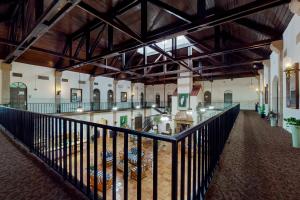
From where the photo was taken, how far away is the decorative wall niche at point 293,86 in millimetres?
4281

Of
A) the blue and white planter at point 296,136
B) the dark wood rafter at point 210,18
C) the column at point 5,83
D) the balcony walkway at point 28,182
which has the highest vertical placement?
the dark wood rafter at point 210,18

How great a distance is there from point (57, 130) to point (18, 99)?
10.3 m

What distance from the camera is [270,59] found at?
8.27 m

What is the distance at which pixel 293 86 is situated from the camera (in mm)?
4531

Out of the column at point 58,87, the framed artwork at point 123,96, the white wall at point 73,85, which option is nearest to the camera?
the column at point 58,87

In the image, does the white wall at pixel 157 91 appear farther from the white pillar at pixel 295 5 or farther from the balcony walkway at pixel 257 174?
the balcony walkway at pixel 257 174

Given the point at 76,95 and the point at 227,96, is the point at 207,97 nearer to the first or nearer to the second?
the point at 227,96

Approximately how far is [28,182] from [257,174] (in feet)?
10.4

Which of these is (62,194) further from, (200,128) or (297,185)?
(297,185)

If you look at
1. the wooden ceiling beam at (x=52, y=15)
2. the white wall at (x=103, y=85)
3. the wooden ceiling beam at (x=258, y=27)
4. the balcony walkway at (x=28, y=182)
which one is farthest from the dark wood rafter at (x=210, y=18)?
the white wall at (x=103, y=85)

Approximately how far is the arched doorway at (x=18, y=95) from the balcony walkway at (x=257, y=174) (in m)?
11.9

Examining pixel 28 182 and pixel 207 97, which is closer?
pixel 28 182

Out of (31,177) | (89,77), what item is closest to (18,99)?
(89,77)

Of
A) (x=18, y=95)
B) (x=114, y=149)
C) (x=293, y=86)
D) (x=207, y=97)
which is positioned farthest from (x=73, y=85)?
(x=207, y=97)
